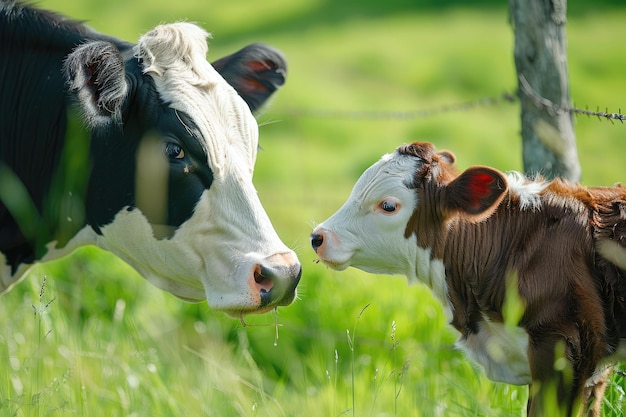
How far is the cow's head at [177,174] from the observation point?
3.85 metres

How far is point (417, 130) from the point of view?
15586mm

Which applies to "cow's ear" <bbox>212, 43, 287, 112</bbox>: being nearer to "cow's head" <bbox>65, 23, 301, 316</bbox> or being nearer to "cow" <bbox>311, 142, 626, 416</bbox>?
"cow's head" <bbox>65, 23, 301, 316</bbox>

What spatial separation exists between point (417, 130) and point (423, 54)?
18.7 ft

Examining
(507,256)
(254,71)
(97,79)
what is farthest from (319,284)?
(97,79)

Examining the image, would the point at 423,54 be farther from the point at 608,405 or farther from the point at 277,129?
the point at 608,405

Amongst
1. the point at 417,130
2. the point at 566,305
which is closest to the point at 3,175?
the point at 566,305

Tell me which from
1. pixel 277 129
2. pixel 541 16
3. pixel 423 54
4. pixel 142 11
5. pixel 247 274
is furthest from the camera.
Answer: pixel 142 11

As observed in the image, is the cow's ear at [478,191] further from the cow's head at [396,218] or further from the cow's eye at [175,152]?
the cow's eye at [175,152]

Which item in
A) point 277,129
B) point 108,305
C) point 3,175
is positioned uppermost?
point 3,175

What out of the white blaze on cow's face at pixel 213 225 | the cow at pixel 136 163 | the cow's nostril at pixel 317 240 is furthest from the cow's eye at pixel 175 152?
the cow's nostril at pixel 317 240

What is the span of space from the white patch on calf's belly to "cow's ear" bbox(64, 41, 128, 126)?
6.16 feet

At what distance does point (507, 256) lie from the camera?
414 cm

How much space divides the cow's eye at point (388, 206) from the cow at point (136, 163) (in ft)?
2.11

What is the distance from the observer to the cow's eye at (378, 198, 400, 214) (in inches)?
170
